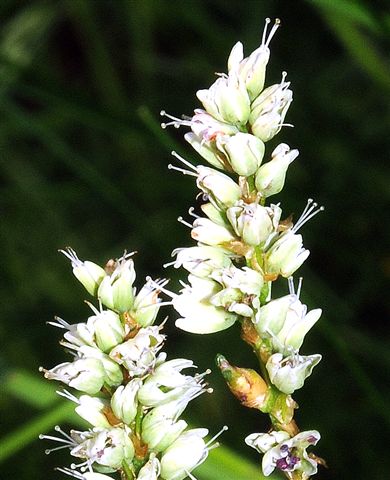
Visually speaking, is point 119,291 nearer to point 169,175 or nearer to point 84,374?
point 84,374

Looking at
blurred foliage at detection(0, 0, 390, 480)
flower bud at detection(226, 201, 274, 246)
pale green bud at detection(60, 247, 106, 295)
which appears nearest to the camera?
flower bud at detection(226, 201, 274, 246)

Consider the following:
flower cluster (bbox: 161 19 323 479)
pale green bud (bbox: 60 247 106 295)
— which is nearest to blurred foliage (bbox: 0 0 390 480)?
pale green bud (bbox: 60 247 106 295)

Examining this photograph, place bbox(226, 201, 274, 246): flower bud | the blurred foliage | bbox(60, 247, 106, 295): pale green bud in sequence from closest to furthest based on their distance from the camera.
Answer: bbox(226, 201, 274, 246): flower bud
bbox(60, 247, 106, 295): pale green bud
the blurred foliage

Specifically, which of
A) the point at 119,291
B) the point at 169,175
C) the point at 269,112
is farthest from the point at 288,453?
the point at 169,175

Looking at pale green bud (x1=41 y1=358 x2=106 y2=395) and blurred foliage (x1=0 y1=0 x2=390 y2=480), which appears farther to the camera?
blurred foliage (x1=0 y1=0 x2=390 y2=480)

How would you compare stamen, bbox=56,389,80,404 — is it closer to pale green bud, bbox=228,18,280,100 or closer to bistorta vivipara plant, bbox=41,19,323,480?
bistorta vivipara plant, bbox=41,19,323,480

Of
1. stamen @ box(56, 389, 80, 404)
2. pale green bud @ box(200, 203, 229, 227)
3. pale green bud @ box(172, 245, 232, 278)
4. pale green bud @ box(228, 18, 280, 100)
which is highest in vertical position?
pale green bud @ box(228, 18, 280, 100)

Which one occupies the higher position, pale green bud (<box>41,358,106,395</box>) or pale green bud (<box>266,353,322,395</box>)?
pale green bud (<box>41,358,106,395</box>)

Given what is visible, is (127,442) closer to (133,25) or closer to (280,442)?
(280,442)
